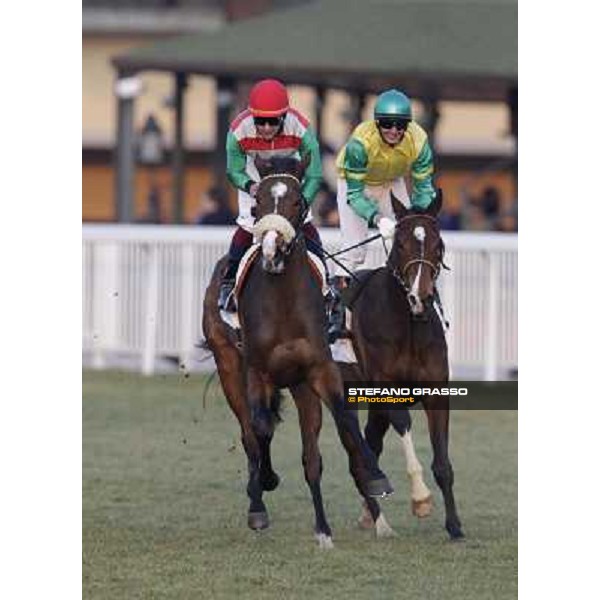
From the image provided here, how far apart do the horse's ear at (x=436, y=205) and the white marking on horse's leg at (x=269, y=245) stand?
824mm

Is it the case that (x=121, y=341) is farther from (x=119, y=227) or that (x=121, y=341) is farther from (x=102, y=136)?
(x=102, y=136)

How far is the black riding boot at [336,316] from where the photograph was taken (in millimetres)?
9297

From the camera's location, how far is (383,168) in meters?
9.81

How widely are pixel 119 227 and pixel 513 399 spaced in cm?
330

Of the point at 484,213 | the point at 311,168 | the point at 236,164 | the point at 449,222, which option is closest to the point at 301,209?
the point at 311,168

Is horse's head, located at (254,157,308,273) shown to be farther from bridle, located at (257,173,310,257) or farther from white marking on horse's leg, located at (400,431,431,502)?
white marking on horse's leg, located at (400,431,431,502)

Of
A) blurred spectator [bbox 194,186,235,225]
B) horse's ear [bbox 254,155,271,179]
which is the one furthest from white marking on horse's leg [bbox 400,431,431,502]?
blurred spectator [bbox 194,186,235,225]

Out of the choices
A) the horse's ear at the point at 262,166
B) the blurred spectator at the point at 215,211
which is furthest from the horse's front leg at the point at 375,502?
the blurred spectator at the point at 215,211

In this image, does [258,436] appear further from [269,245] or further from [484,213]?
[484,213]

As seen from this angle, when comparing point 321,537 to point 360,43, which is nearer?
point 321,537

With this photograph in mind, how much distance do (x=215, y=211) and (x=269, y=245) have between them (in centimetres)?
874

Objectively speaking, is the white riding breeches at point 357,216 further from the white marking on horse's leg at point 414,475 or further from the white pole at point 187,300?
the white pole at point 187,300
